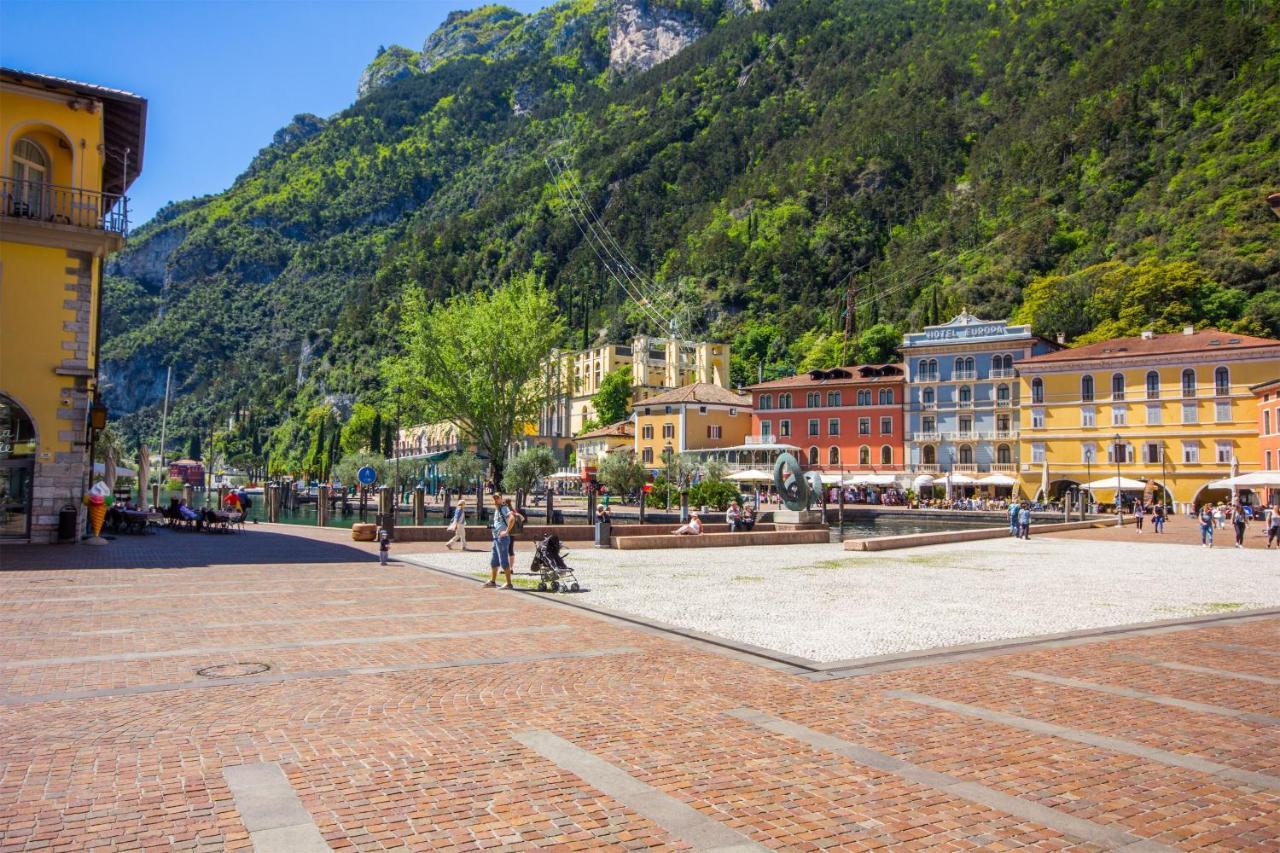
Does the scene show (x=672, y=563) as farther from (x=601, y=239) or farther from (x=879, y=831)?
(x=601, y=239)

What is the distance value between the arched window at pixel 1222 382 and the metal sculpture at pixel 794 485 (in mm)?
36356

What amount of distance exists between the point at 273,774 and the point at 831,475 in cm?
6711

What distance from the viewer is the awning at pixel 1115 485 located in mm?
53188

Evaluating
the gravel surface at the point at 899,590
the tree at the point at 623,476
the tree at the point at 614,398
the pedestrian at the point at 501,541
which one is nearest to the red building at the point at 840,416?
the tree at the point at 623,476

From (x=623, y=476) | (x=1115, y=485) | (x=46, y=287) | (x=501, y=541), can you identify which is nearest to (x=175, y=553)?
(x=46, y=287)

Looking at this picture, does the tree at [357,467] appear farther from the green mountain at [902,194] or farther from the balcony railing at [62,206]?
the balcony railing at [62,206]

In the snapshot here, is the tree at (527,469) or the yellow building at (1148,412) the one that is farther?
the tree at (527,469)

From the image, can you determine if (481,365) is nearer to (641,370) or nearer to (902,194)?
(641,370)

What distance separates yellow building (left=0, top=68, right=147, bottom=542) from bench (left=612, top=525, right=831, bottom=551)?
14.1 meters

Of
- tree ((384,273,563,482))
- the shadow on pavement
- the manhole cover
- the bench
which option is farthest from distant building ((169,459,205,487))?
the manhole cover

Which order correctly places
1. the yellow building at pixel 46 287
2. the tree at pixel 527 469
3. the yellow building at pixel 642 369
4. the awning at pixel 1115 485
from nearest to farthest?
the yellow building at pixel 46 287 → the awning at pixel 1115 485 → the tree at pixel 527 469 → the yellow building at pixel 642 369

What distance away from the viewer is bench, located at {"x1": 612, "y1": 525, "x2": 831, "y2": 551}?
26000 mm

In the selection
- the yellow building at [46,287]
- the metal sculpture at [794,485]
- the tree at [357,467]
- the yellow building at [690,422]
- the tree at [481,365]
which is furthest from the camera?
the tree at [357,467]

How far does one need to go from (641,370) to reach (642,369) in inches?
8.8
